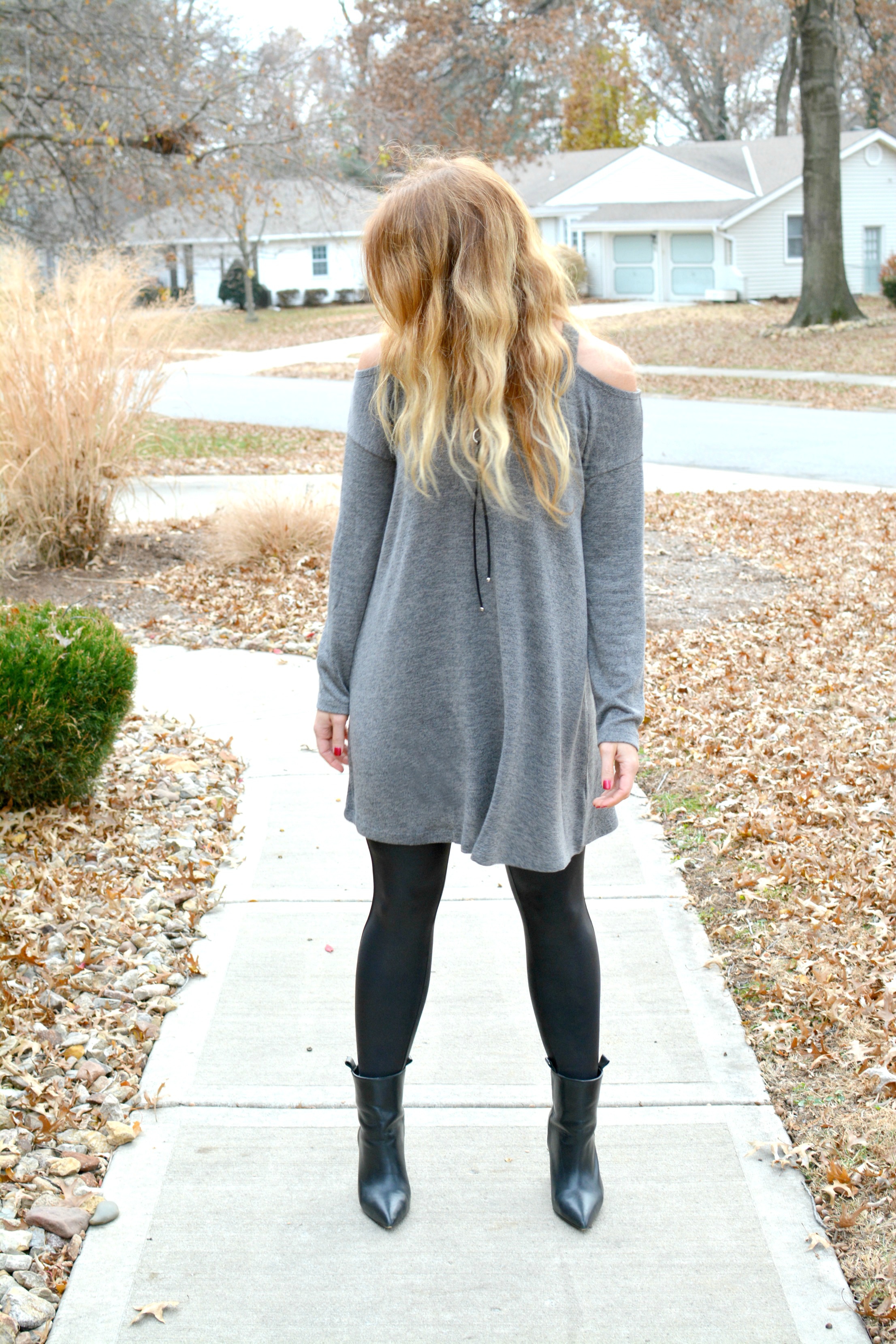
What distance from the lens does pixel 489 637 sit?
204 cm

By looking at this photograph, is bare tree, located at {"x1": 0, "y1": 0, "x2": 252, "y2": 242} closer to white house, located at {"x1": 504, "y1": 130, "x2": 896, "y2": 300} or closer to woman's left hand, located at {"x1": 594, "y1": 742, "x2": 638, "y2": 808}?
woman's left hand, located at {"x1": 594, "y1": 742, "x2": 638, "y2": 808}

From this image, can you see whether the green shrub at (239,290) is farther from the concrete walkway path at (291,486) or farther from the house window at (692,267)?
the concrete walkway path at (291,486)

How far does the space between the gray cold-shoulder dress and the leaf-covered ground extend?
1.04 metres

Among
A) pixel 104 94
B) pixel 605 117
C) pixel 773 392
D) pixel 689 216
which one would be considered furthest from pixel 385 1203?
pixel 605 117

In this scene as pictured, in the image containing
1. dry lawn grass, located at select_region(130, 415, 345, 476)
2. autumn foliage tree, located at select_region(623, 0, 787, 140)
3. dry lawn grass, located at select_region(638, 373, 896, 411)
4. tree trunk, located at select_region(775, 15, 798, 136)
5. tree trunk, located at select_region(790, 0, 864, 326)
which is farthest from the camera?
tree trunk, located at select_region(775, 15, 798, 136)

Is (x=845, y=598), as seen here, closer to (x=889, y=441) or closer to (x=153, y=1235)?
(x=153, y=1235)

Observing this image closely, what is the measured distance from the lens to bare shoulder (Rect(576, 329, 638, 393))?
203 cm

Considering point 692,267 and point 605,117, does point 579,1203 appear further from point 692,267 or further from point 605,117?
point 605,117

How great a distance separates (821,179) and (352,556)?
25.4 m

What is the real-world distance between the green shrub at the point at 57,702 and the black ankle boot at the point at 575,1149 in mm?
2168

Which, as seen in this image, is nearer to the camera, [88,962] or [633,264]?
[88,962]

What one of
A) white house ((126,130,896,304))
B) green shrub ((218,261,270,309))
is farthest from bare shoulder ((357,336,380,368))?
green shrub ((218,261,270,309))

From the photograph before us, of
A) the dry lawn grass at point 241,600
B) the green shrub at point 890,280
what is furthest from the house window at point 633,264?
the dry lawn grass at point 241,600

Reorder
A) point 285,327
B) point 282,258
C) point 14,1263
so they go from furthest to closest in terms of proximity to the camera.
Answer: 1. point 282,258
2. point 285,327
3. point 14,1263
